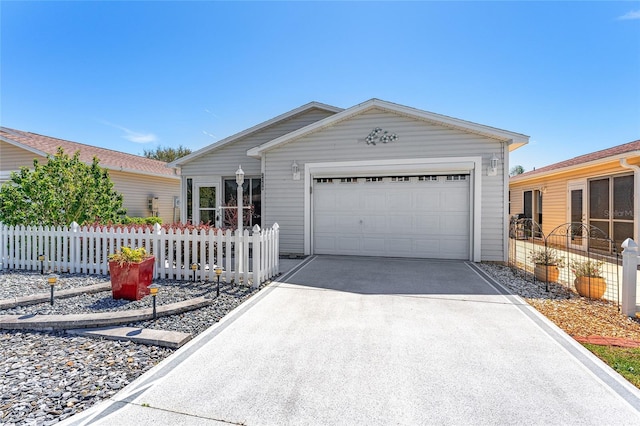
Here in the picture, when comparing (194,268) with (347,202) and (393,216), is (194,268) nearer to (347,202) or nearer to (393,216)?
(347,202)

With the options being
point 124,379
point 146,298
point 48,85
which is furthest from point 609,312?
point 48,85

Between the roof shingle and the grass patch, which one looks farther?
the roof shingle

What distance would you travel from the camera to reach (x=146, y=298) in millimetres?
4508

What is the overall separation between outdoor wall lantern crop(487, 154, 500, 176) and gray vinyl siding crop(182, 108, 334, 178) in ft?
18.3

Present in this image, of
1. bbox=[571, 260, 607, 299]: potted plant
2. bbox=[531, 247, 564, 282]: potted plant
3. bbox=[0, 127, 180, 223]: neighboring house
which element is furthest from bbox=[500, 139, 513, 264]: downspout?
bbox=[0, 127, 180, 223]: neighboring house

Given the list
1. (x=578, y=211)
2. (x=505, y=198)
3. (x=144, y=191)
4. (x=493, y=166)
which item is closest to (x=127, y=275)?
(x=493, y=166)

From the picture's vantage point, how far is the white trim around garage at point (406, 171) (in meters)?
7.43

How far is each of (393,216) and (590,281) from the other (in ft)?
14.0

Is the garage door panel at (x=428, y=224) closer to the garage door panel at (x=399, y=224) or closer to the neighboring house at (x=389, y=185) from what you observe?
the neighboring house at (x=389, y=185)

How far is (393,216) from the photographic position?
26.7ft

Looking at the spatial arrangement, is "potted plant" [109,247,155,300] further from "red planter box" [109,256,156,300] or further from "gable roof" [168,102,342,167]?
"gable roof" [168,102,342,167]

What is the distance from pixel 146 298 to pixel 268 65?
31.8ft

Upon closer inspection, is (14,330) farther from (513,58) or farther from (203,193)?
(513,58)

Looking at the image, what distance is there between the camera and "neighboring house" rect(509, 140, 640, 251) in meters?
8.00
